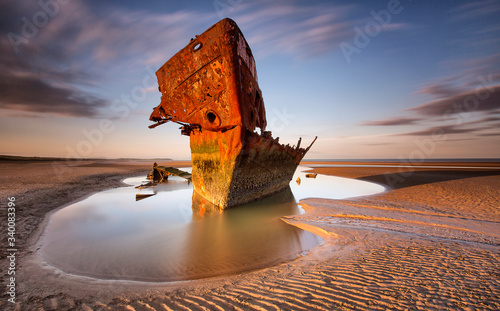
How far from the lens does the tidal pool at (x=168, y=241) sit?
3021 mm

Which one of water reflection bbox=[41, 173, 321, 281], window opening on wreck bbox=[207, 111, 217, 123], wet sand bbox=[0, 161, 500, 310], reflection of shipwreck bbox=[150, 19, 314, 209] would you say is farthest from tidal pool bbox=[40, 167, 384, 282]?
window opening on wreck bbox=[207, 111, 217, 123]

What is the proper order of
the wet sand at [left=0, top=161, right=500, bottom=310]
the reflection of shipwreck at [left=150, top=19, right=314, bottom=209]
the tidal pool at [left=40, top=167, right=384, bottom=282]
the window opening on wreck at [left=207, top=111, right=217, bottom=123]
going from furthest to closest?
the window opening on wreck at [left=207, top=111, right=217, bottom=123] → the reflection of shipwreck at [left=150, top=19, right=314, bottom=209] → the tidal pool at [left=40, top=167, right=384, bottom=282] → the wet sand at [left=0, top=161, right=500, bottom=310]

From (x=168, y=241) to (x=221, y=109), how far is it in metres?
3.47

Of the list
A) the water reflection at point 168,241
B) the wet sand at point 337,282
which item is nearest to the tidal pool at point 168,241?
the water reflection at point 168,241

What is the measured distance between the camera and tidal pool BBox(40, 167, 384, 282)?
3021 millimetres

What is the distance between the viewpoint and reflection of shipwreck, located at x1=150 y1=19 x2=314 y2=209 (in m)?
5.25

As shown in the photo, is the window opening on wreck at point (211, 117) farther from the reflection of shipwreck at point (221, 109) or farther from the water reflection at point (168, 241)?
the water reflection at point (168, 241)

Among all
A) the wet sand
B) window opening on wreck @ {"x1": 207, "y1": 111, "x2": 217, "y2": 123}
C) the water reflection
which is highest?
window opening on wreck @ {"x1": 207, "y1": 111, "x2": 217, "y2": 123}

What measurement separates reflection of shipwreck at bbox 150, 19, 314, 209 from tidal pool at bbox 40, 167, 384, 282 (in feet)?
3.65

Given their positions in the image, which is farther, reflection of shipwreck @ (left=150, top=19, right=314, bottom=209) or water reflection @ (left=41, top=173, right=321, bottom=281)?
reflection of shipwreck @ (left=150, top=19, right=314, bottom=209)

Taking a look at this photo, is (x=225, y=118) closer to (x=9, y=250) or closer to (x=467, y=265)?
(x=9, y=250)

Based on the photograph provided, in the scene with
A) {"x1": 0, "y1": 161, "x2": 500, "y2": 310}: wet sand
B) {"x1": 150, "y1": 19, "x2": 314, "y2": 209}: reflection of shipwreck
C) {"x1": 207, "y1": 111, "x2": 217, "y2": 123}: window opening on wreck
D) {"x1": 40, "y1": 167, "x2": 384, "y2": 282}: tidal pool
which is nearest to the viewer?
{"x1": 0, "y1": 161, "x2": 500, "y2": 310}: wet sand

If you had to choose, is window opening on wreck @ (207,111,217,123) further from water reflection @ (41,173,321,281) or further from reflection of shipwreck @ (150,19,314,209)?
water reflection @ (41,173,321,281)

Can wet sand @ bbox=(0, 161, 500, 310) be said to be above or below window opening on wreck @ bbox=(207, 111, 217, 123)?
below
